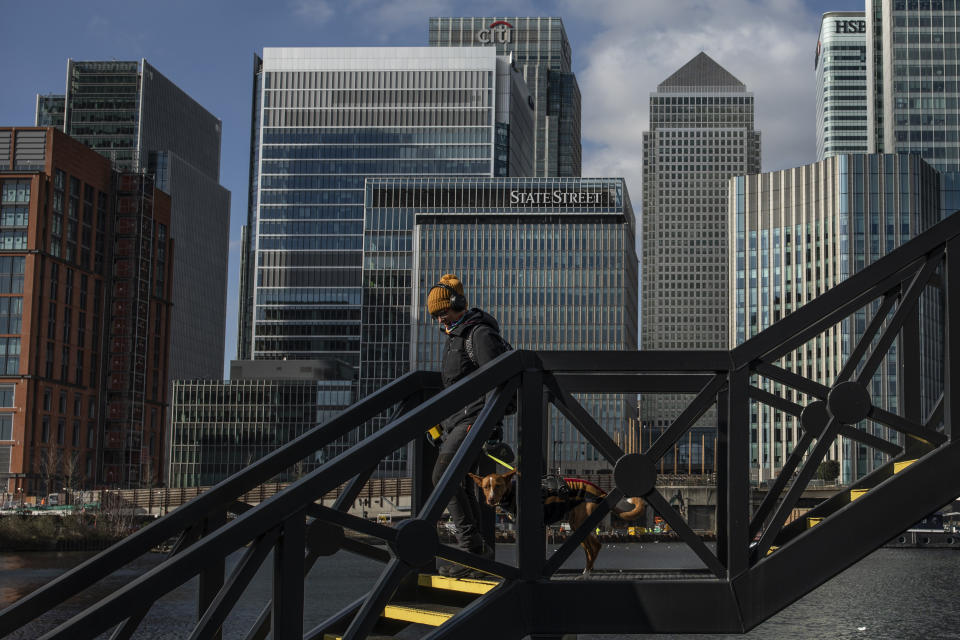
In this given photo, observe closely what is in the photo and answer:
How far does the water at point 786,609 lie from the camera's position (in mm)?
34719

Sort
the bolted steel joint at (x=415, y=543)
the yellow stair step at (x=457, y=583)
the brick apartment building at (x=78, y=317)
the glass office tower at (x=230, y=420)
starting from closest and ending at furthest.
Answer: the bolted steel joint at (x=415, y=543) → the yellow stair step at (x=457, y=583) → the brick apartment building at (x=78, y=317) → the glass office tower at (x=230, y=420)

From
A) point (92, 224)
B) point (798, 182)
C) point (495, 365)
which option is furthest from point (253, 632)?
point (798, 182)

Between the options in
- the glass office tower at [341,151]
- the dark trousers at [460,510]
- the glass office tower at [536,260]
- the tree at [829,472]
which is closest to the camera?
the dark trousers at [460,510]

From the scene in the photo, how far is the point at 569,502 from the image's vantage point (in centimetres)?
804

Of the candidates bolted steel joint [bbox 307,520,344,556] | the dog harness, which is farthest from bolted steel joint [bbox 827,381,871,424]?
bolted steel joint [bbox 307,520,344,556]

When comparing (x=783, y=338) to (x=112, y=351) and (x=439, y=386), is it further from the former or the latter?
(x=112, y=351)

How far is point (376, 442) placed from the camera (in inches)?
262

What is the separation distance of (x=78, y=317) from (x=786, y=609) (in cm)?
11339

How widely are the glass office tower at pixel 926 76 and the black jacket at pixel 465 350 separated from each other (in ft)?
661

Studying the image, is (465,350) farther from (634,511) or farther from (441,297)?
(634,511)

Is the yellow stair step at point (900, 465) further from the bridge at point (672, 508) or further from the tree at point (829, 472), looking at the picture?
the tree at point (829, 472)

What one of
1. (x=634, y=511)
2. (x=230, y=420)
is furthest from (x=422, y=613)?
(x=230, y=420)

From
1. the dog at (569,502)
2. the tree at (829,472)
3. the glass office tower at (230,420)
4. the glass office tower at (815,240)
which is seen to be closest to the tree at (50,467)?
the glass office tower at (230,420)

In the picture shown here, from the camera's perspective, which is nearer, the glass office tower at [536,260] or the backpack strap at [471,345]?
the backpack strap at [471,345]
